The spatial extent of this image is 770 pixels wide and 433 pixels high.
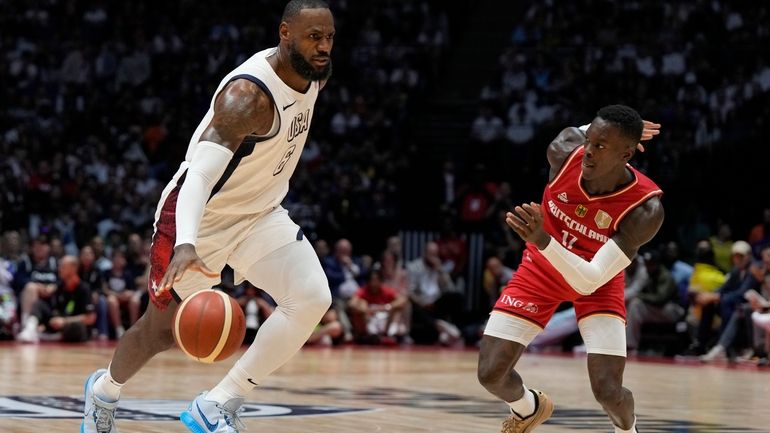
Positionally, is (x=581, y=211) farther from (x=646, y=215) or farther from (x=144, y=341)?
(x=144, y=341)

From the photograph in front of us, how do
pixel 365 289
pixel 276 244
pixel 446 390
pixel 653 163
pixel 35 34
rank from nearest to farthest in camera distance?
pixel 276 244
pixel 446 390
pixel 365 289
pixel 653 163
pixel 35 34

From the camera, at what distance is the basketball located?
5.62 m

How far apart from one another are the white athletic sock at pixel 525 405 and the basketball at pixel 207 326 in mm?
1768

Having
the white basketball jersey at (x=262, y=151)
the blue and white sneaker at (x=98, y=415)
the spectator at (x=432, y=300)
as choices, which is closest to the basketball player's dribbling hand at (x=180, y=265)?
the white basketball jersey at (x=262, y=151)

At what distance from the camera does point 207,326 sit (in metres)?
5.62

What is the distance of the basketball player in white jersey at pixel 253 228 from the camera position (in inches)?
234

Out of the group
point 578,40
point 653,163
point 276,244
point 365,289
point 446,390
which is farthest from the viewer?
point 578,40

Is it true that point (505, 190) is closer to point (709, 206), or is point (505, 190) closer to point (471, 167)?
point (471, 167)

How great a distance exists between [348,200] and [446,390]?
8630 millimetres

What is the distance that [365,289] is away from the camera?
1700 cm

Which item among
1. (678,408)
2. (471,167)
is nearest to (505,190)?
(471,167)

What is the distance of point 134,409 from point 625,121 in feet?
12.5

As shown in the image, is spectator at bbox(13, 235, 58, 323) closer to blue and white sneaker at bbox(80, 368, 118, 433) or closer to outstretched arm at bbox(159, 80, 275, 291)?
blue and white sneaker at bbox(80, 368, 118, 433)

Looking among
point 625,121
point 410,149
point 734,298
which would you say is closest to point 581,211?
point 625,121
